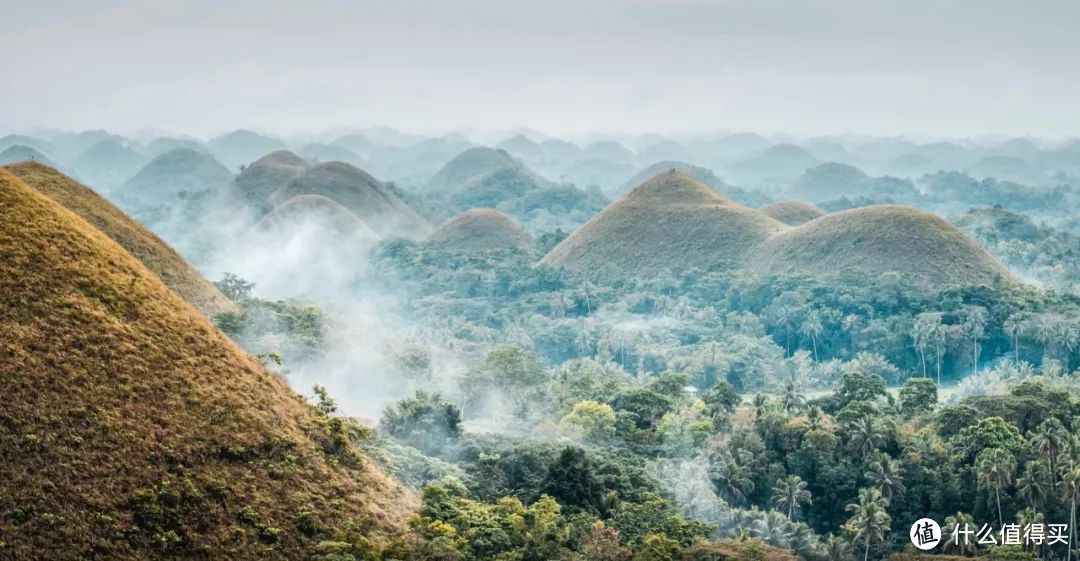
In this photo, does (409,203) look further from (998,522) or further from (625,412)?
(998,522)

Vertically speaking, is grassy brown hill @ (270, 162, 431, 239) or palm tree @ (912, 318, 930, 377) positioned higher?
grassy brown hill @ (270, 162, 431, 239)

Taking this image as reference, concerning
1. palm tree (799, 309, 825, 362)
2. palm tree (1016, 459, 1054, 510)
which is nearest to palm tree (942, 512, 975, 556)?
palm tree (1016, 459, 1054, 510)

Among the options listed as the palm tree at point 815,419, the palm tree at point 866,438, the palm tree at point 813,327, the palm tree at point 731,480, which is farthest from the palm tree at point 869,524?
Result: the palm tree at point 813,327

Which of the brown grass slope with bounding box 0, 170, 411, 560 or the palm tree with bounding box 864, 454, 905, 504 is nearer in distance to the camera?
the brown grass slope with bounding box 0, 170, 411, 560

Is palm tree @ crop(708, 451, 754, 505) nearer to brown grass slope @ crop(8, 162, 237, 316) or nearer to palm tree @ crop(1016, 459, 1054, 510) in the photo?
palm tree @ crop(1016, 459, 1054, 510)

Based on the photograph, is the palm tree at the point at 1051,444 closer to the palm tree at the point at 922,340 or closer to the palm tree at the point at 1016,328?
the palm tree at the point at 922,340

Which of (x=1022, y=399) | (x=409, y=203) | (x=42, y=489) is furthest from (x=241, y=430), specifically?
(x=409, y=203)
